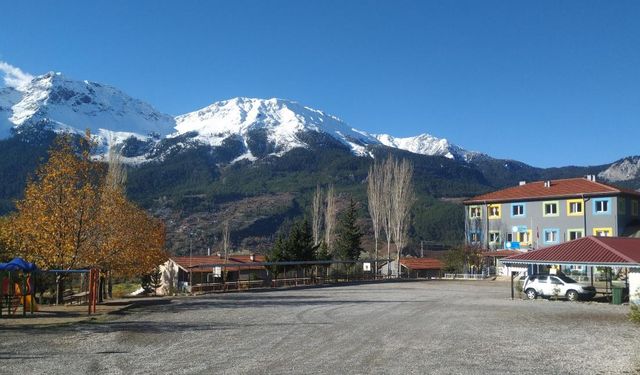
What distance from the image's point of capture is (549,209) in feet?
195

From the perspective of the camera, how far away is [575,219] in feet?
188

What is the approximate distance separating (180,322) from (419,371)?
35.5ft

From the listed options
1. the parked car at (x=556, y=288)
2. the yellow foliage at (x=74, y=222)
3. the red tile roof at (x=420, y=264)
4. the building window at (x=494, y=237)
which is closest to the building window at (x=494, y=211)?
the building window at (x=494, y=237)

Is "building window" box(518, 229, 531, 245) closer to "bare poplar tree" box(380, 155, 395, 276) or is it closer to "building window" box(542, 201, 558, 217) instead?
"building window" box(542, 201, 558, 217)

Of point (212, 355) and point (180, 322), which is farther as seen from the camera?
point (180, 322)

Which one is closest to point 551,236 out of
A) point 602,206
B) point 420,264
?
point 602,206

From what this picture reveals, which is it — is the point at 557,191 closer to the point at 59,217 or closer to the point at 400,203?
the point at 400,203

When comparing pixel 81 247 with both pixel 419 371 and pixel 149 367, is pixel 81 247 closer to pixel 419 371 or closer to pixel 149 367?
pixel 149 367

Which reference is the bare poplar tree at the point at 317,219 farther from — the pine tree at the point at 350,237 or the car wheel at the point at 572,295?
the car wheel at the point at 572,295

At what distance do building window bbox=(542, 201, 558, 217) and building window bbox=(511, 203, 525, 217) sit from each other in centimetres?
238

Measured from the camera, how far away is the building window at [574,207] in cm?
5691

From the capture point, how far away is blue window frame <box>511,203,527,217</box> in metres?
61.6

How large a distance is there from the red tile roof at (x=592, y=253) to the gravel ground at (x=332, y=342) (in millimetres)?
5607

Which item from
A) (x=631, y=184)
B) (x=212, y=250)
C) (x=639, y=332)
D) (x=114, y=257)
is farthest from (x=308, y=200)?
(x=639, y=332)
